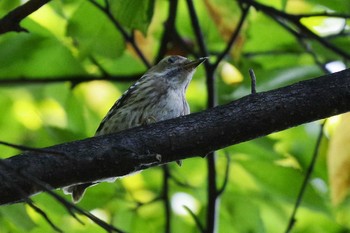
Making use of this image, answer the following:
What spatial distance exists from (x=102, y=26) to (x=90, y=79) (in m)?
0.50

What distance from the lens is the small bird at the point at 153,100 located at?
5625mm

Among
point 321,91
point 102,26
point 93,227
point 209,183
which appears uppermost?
point 102,26

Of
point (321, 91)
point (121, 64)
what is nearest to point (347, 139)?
point (321, 91)

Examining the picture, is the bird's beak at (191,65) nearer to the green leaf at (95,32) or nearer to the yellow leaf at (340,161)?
the green leaf at (95,32)

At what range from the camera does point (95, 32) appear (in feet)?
17.8

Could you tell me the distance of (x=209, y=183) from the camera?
17.9 feet

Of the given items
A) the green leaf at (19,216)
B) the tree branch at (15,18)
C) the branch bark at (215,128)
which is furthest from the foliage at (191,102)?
the branch bark at (215,128)

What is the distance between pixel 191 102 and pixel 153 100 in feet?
4.05

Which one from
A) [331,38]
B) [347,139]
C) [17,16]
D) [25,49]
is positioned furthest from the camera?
[331,38]

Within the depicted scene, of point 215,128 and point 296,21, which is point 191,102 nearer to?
point 296,21

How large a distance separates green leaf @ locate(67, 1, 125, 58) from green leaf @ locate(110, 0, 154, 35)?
62cm

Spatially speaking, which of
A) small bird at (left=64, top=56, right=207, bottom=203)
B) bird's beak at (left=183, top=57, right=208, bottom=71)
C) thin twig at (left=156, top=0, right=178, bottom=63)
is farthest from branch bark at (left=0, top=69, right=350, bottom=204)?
bird's beak at (left=183, top=57, right=208, bottom=71)

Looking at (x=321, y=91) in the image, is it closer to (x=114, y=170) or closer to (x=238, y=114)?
(x=238, y=114)

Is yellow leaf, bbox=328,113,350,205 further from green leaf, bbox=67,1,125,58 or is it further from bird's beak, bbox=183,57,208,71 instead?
green leaf, bbox=67,1,125,58
